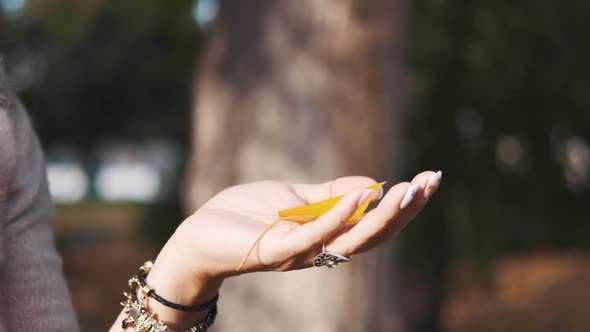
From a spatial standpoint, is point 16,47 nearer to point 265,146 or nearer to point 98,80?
point 98,80

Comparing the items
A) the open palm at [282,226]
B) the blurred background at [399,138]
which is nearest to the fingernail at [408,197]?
the open palm at [282,226]

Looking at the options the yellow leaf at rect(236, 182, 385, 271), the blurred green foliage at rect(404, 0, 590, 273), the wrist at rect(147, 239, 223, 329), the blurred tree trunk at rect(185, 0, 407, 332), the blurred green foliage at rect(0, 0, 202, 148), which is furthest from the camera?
the blurred green foliage at rect(0, 0, 202, 148)

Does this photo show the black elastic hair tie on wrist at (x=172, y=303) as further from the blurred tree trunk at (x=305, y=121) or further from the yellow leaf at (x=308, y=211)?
the blurred tree trunk at (x=305, y=121)

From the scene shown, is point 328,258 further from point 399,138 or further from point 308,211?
point 399,138

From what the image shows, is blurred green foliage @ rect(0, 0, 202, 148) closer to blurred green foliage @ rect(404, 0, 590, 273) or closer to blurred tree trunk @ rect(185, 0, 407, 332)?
blurred green foliage @ rect(404, 0, 590, 273)

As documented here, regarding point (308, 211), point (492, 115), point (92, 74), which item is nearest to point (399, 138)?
point (308, 211)

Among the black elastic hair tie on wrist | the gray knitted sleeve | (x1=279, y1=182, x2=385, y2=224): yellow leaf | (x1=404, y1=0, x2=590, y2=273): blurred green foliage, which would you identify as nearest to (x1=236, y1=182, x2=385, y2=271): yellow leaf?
(x1=279, y1=182, x2=385, y2=224): yellow leaf
